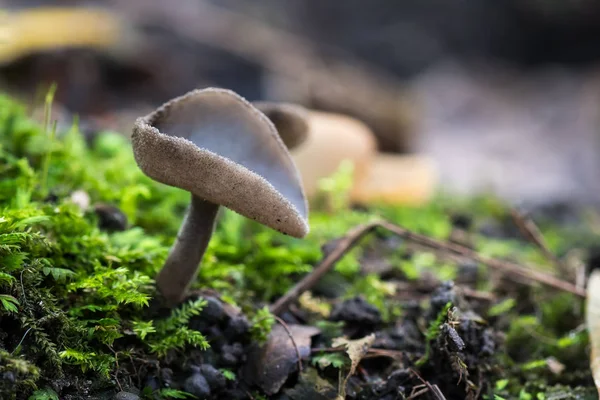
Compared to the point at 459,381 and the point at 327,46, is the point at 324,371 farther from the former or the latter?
the point at 327,46

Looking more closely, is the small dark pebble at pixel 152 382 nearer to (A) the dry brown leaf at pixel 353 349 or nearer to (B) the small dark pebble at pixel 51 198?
(A) the dry brown leaf at pixel 353 349

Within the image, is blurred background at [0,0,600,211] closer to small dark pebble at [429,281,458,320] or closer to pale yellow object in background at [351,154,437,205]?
pale yellow object in background at [351,154,437,205]

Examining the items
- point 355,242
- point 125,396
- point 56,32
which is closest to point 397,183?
point 355,242

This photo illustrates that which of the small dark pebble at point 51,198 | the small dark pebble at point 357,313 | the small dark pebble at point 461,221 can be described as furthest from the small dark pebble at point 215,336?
the small dark pebble at point 461,221

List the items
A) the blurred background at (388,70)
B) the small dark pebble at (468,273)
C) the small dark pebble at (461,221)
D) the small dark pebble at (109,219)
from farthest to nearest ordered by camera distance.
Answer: the blurred background at (388,70), the small dark pebble at (461,221), the small dark pebble at (468,273), the small dark pebble at (109,219)

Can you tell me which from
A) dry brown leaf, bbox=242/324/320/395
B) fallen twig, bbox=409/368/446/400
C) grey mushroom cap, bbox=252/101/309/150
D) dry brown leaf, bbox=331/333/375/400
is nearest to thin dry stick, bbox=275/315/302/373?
dry brown leaf, bbox=242/324/320/395

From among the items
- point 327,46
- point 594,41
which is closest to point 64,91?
point 327,46

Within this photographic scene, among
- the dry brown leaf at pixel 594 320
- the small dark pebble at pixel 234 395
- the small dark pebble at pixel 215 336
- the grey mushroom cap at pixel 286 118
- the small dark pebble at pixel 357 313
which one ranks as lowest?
the small dark pebble at pixel 234 395
